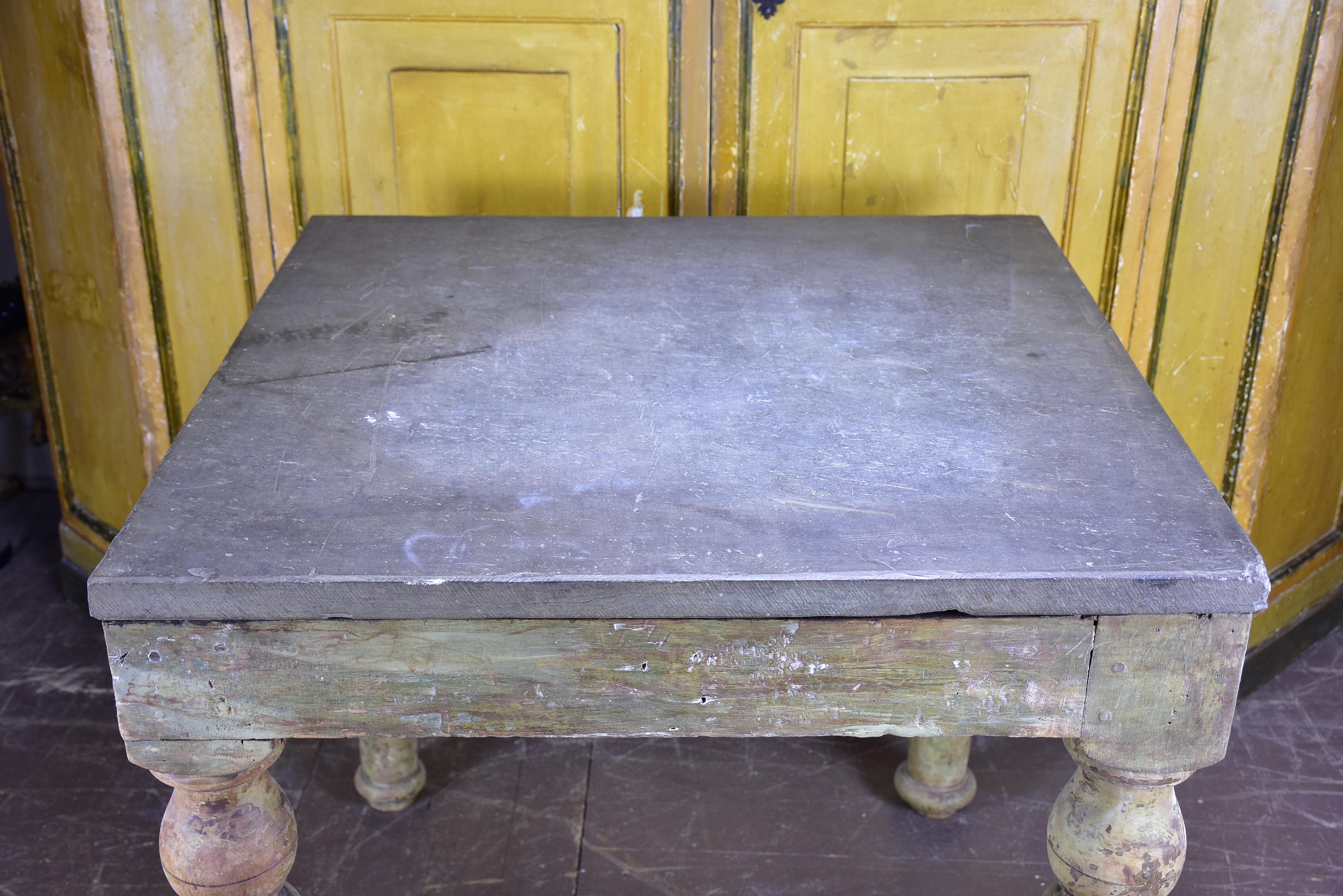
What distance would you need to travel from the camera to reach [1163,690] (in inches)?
45.0

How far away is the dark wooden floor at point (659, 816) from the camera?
6.44 feet

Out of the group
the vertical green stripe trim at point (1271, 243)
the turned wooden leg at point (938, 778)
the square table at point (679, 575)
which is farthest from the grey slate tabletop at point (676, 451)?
the turned wooden leg at point (938, 778)

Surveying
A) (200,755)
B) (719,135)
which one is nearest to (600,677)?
(200,755)

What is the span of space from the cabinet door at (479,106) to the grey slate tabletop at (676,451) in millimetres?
405

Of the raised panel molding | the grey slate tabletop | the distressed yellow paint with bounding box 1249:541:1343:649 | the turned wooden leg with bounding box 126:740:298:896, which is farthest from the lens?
the distressed yellow paint with bounding box 1249:541:1343:649

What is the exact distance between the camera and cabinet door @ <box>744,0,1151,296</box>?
6.72 feet

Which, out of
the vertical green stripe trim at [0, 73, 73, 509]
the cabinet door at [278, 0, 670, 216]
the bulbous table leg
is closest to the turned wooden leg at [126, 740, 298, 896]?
the bulbous table leg

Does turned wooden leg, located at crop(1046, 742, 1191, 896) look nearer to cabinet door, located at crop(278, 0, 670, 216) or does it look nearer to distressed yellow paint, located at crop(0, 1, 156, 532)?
cabinet door, located at crop(278, 0, 670, 216)

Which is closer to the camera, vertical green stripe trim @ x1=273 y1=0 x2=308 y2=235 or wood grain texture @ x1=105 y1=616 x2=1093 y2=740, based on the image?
wood grain texture @ x1=105 y1=616 x2=1093 y2=740

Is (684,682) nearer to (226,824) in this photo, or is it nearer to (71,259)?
(226,824)

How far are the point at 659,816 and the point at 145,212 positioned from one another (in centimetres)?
141

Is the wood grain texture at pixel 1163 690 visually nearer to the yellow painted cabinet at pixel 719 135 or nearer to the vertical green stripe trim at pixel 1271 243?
the yellow painted cabinet at pixel 719 135

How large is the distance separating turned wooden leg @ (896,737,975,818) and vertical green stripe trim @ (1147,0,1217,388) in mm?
695

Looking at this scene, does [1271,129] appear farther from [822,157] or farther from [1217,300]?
[822,157]
